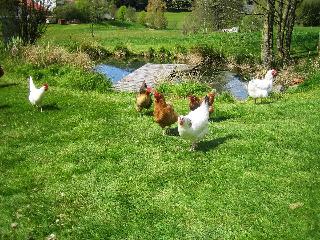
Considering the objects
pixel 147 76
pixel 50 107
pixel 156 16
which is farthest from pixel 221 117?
pixel 156 16

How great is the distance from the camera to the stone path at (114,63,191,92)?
23.6 metres

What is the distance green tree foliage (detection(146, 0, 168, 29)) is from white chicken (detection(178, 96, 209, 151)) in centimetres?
6481

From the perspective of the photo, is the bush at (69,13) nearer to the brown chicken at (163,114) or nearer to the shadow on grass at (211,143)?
the brown chicken at (163,114)

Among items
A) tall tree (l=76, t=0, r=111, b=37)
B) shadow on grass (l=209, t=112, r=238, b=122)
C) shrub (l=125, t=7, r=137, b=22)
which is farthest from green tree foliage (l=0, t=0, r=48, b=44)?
shrub (l=125, t=7, r=137, b=22)

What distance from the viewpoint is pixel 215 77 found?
1138 inches

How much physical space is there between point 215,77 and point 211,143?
17.2 metres

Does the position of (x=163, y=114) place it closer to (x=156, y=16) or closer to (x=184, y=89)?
(x=184, y=89)

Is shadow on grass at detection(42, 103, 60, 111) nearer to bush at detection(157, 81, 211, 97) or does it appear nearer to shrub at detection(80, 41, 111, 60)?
bush at detection(157, 81, 211, 97)

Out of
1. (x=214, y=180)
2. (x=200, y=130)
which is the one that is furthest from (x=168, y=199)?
(x=200, y=130)

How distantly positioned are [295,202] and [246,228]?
1.32m

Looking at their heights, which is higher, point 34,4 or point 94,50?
point 34,4

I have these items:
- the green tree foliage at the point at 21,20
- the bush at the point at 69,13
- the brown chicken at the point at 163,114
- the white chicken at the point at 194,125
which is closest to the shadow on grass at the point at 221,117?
the brown chicken at the point at 163,114

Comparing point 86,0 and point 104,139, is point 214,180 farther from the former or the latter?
point 86,0

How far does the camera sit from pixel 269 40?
26422 mm
